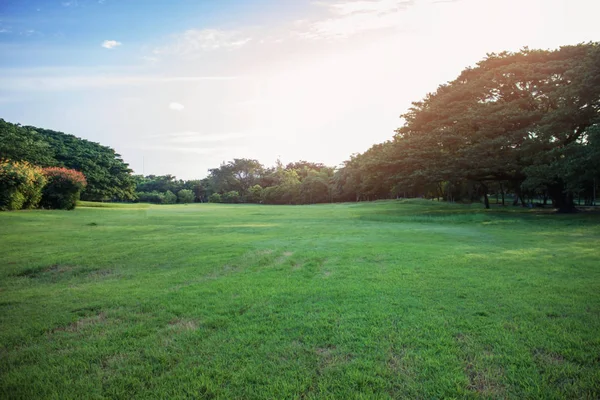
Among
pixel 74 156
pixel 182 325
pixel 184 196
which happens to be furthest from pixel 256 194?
pixel 182 325

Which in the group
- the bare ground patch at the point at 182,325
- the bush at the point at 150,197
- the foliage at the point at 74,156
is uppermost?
the foliage at the point at 74,156

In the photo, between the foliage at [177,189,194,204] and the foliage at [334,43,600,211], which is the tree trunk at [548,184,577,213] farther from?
the foliage at [177,189,194,204]

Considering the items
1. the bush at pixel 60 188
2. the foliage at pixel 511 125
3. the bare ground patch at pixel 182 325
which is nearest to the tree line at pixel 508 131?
the foliage at pixel 511 125

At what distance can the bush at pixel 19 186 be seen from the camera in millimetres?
16219

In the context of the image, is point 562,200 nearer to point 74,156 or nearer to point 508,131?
point 508,131

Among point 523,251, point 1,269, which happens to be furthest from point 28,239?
point 523,251

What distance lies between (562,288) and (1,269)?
11450 mm

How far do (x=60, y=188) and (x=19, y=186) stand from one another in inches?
137

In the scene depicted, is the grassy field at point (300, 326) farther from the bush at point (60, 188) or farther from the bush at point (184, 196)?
the bush at point (184, 196)

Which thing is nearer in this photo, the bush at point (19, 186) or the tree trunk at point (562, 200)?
the bush at point (19, 186)

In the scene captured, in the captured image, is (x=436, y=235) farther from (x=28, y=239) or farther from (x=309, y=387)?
(x=28, y=239)

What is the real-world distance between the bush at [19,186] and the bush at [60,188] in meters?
1.23

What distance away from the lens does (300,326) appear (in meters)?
3.97

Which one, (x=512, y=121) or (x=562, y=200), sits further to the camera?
(x=562, y=200)
